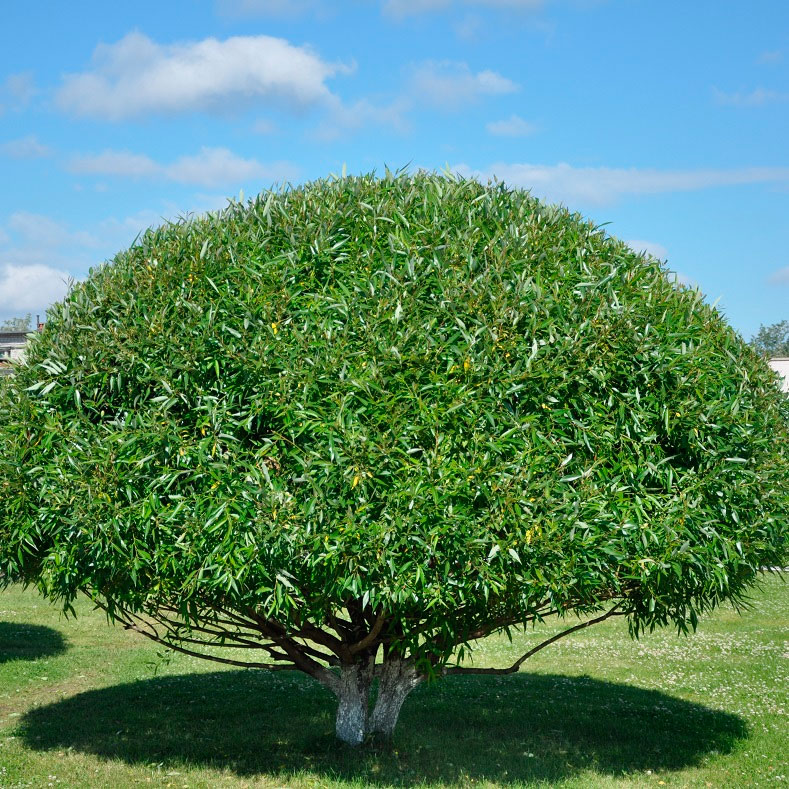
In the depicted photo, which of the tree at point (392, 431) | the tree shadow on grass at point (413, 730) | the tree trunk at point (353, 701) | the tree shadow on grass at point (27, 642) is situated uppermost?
the tree at point (392, 431)

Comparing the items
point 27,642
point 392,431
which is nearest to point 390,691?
point 392,431

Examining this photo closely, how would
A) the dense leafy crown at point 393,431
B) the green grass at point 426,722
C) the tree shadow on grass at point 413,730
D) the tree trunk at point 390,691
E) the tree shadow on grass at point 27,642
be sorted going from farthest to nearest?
the tree shadow on grass at point 27,642 → the tree trunk at point 390,691 → the tree shadow on grass at point 413,730 → the green grass at point 426,722 → the dense leafy crown at point 393,431

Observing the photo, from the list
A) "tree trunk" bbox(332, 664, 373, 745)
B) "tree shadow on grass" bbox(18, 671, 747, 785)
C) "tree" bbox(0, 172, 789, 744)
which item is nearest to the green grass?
"tree shadow on grass" bbox(18, 671, 747, 785)

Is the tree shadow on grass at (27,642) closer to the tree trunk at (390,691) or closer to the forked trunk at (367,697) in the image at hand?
the forked trunk at (367,697)

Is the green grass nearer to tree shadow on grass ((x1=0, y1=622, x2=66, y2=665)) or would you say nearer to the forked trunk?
tree shadow on grass ((x1=0, y1=622, x2=66, y2=665))

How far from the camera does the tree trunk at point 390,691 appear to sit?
10617mm

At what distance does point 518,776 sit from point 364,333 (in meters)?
5.57

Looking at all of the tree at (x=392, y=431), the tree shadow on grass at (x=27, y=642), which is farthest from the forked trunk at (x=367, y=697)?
the tree shadow on grass at (x=27, y=642)

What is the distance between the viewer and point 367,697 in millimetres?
10852

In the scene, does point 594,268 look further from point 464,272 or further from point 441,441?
point 441,441

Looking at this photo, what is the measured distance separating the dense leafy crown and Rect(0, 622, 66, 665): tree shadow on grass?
28.9 feet

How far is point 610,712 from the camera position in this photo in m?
13.3

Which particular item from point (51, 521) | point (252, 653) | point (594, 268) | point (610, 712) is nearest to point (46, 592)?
point (51, 521)

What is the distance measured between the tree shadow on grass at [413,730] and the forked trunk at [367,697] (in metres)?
0.27
